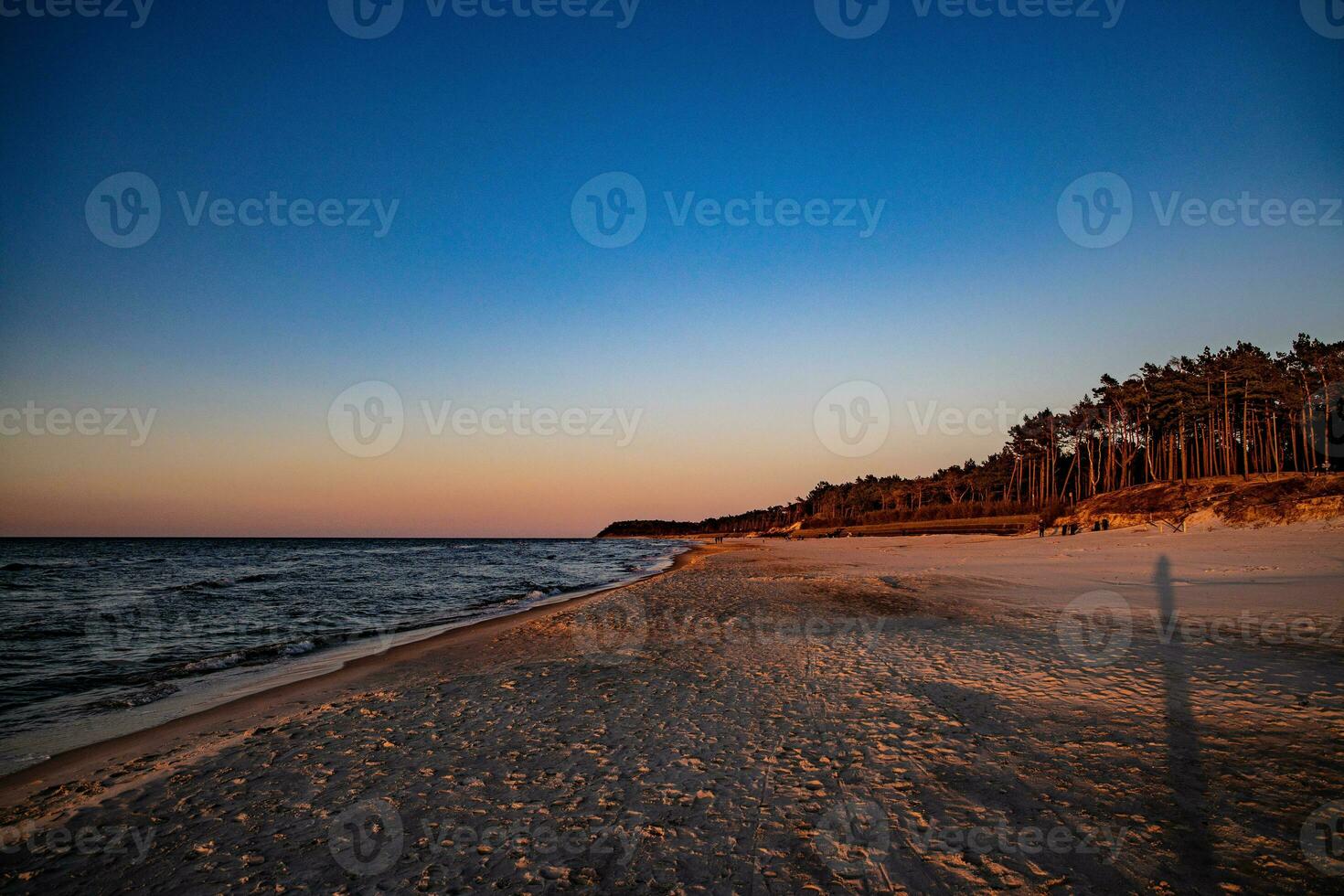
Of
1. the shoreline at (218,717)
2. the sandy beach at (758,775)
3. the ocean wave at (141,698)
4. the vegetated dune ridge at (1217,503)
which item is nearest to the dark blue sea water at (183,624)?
the ocean wave at (141,698)

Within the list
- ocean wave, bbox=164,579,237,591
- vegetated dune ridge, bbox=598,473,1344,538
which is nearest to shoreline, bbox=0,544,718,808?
ocean wave, bbox=164,579,237,591

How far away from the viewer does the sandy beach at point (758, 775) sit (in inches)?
161

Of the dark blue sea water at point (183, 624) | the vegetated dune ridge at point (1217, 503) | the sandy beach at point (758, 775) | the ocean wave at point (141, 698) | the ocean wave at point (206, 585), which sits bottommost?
the ocean wave at point (206, 585)

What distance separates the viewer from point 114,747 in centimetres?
743

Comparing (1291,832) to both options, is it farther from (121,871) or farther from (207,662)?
(207,662)

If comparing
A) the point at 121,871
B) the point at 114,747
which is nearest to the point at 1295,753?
the point at 121,871

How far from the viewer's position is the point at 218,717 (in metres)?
8.55

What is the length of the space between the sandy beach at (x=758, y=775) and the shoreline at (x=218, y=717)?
0.08 metres

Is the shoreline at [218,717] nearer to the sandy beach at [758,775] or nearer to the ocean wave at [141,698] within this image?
the sandy beach at [758,775]

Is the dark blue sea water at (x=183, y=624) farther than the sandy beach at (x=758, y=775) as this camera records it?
Yes

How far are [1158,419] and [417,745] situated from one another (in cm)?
7679

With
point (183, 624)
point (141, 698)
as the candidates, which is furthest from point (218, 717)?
point (183, 624)

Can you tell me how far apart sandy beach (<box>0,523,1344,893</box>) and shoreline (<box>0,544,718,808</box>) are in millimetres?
80

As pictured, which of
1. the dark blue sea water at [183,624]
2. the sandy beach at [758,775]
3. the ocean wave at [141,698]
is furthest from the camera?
the dark blue sea water at [183,624]
